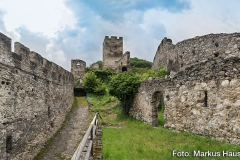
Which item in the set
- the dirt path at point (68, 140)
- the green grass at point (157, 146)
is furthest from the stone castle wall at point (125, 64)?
the green grass at point (157, 146)

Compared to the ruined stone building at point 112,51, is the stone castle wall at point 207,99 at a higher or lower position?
lower

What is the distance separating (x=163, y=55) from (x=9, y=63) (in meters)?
18.8

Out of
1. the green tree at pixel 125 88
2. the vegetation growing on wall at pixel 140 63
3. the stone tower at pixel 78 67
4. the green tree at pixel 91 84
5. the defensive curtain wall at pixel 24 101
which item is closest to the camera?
the defensive curtain wall at pixel 24 101

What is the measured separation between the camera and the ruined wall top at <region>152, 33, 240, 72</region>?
15883 millimetres

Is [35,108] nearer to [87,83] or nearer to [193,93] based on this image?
[193,93]

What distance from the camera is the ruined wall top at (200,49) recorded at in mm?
15883

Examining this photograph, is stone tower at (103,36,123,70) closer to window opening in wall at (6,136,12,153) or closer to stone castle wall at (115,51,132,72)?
stone castle wall at (115,51,132,72)

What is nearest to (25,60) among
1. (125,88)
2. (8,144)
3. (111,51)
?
(8,144)

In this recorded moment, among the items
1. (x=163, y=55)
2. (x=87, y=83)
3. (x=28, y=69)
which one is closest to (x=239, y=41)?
(x=163, y=55)

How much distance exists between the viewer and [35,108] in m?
12.2

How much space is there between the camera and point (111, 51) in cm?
5019

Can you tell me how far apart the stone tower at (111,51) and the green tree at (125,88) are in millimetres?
31455

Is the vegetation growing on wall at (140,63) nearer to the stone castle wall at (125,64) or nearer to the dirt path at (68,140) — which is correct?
the stone castle wall at (125,64)

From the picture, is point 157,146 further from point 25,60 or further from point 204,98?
point 25,60
